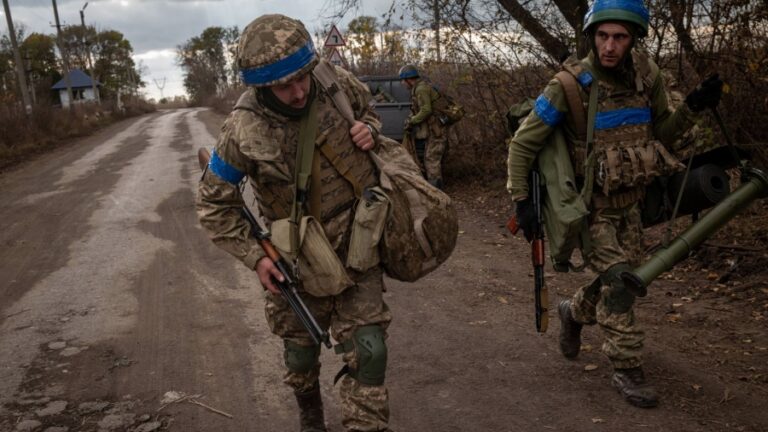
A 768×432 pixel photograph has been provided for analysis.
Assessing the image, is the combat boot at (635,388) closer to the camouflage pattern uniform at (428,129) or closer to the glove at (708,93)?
the glove at (708,93)

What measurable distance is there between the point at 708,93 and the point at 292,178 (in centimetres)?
201

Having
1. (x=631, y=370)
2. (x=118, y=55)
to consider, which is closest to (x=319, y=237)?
(x=631, y=370)

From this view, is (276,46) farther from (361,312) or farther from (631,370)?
(631,370)

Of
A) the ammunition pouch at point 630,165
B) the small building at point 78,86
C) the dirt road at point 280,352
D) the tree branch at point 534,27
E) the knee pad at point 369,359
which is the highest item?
the small building at point 78,86

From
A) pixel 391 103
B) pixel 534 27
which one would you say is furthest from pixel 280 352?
pixel 391 103

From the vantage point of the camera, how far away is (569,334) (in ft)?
13.8

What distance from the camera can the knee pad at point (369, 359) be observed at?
2.88 metres

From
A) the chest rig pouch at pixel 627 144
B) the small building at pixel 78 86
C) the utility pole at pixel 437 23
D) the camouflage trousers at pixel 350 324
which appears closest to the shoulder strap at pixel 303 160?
the camouflage trousers at pixel 350 324

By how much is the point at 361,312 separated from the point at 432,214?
1.75 ft

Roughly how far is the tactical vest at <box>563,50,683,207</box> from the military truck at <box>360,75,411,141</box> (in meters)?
7.06

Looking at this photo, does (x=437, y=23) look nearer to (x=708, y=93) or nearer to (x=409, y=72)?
(x=409, y=72)

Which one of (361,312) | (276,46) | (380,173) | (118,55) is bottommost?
(361,312)

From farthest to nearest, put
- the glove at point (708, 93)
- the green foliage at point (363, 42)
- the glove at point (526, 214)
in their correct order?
the green foliage at point (363, 42), the glove at point (526, 214), the glove at point (708, 93)

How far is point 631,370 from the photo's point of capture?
366 centimetres
